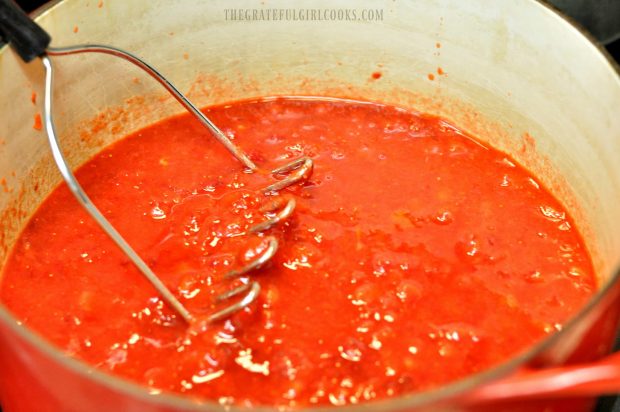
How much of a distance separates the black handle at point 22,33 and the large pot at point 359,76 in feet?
0.14

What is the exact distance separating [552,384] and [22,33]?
999mm

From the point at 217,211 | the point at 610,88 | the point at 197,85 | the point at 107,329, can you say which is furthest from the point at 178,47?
the point at 610,88

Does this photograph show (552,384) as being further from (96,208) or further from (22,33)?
(22,33)

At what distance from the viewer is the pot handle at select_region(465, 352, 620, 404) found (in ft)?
2.72

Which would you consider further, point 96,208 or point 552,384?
point 96,208

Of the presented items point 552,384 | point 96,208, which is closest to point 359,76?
point 96,208

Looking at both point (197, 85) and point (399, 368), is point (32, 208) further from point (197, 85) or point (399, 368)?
point (399, 368)

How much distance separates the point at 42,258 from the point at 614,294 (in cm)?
97

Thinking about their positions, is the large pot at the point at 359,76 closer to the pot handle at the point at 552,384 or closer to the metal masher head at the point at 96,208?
the metal masher head at the point at 96,208

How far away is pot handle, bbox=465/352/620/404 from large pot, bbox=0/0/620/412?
44 cm

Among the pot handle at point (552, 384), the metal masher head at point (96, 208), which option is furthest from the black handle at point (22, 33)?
the pot handle at point (552, 384)

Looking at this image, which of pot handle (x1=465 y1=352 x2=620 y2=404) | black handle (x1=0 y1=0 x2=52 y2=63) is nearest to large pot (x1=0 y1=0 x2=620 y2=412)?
black handle (x1=0 y1=0 x2=52 y2=63)

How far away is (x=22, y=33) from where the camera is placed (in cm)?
130

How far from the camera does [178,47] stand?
1.71m
